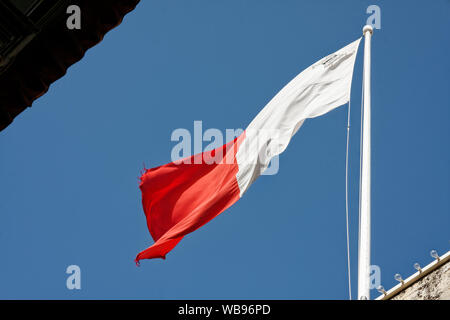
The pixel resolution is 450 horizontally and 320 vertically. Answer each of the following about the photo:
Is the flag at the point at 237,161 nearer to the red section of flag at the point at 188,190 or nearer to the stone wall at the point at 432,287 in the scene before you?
the red section of flag at the point at 188,190

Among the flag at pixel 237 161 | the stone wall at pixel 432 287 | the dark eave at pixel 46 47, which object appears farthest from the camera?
the flag at pixel 237 161

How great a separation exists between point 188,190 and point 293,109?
2.97 meters

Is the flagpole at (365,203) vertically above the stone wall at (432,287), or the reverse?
the flagpole at (365,203)

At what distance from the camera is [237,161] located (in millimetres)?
14188

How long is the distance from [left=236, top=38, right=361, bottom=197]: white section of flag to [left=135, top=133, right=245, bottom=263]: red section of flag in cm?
32

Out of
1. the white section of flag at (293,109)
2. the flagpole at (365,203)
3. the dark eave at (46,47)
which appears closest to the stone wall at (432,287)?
the flagpole at (365,203)

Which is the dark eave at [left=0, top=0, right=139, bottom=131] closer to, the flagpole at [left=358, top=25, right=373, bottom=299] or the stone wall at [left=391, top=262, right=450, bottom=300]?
the flagpole at [left=358, top=25, right=373, bottom=299]

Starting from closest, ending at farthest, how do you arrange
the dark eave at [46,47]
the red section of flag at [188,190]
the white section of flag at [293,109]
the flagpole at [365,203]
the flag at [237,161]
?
the dark eave at [46,47] → the flagpole at [365,203] → the red section of flag at [188,190] → the flag at [237,161] → the white section of flag at [293,109]

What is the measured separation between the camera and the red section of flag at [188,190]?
43.9 ft

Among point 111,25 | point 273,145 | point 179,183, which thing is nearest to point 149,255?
point 179,183

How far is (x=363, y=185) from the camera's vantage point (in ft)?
39.5

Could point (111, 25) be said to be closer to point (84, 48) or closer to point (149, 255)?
point (84, 48)

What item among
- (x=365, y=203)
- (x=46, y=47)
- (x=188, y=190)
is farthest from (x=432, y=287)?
(x=46, y=47)

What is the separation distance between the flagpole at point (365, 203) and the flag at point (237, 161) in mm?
441
